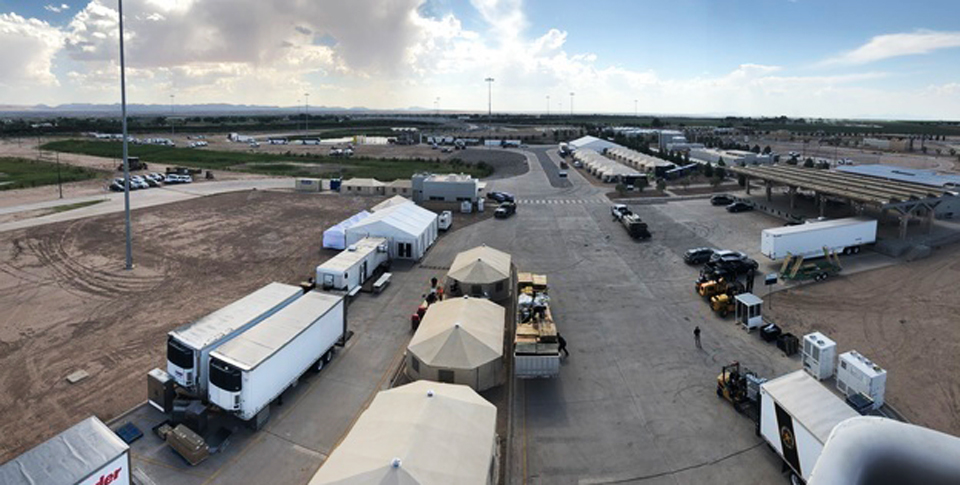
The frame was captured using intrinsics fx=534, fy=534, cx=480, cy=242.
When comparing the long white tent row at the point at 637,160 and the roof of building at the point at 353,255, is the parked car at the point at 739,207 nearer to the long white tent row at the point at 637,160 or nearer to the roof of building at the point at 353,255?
the long white tent row at the point at 637,160

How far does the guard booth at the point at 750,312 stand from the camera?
29.0 metres

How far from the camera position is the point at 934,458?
12.4 feet

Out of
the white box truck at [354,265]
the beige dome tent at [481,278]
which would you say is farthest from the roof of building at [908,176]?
the white box truck at [354,265]

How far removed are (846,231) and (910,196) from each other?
7904 mm

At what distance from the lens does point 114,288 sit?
115 feet

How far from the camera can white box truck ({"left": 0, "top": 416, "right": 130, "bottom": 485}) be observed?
14211 millimetres

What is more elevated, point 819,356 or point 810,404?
point 810,404

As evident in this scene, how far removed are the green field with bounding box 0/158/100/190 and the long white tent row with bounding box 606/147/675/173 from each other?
8631 cm

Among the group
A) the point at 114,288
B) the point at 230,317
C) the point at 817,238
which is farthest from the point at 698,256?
the point at 114,288

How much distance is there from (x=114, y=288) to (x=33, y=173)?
67049 mm

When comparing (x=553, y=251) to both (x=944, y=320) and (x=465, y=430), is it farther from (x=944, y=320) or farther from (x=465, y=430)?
(x=465, y=430)

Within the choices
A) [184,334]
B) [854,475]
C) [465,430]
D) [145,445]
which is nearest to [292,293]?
[184,334]

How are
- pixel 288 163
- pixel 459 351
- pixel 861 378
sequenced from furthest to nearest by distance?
pixel 288 163
pixel 459 351
pixel 861 378

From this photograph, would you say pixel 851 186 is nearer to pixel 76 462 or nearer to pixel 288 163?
pixel 76 462
